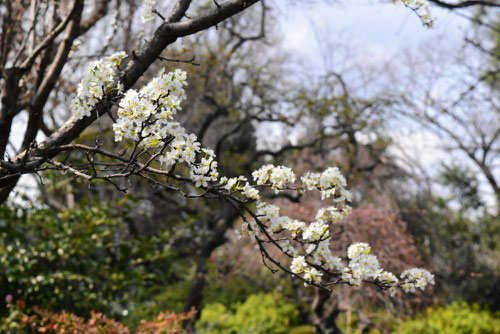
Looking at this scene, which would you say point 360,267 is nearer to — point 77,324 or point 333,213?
point 333,213

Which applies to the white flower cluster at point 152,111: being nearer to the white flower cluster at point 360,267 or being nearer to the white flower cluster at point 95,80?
the white flower cluster at point 95,80

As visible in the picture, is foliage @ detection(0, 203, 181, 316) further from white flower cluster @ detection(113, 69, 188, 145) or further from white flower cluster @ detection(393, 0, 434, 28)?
white flower cluster @ detection(393, 0, 434, 28)

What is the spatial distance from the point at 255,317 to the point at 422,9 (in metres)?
5.65

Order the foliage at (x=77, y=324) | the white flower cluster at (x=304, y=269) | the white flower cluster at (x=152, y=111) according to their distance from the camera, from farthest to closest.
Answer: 1. the foliage at (x=77, y=324)
2. the white flower cluster at (x=304, y=269)
3. the white flower cluster at (x=152, y=111)

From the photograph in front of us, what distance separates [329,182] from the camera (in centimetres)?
236

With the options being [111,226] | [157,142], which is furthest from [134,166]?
[111,226]

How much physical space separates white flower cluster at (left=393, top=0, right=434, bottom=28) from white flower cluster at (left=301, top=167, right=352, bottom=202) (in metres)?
1.29

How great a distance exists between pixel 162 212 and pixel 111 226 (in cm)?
536

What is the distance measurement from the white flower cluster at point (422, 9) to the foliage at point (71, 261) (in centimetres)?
380

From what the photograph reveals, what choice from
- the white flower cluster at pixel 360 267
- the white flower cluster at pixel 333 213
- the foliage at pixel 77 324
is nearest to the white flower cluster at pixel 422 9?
the white flower cluster at pixel 333 213

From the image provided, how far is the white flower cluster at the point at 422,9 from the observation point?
287cm

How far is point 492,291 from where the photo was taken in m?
9.58

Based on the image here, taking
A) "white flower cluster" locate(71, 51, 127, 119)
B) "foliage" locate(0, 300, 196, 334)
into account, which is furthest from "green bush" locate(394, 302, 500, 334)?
"white flower cluster" locate(71, 51, 127, 119)

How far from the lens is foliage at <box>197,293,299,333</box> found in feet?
22.3
